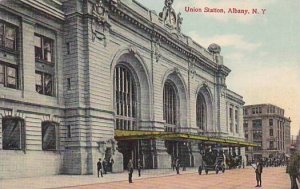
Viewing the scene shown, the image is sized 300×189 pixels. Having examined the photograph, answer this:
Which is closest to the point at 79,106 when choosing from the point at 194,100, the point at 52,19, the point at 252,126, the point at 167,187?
the point at 52,19

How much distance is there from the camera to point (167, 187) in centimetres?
2056

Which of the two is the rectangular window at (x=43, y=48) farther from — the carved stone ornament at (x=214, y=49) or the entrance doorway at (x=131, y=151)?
the carved stone ornament at (x=214, y=49)

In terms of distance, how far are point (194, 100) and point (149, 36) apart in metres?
13.7

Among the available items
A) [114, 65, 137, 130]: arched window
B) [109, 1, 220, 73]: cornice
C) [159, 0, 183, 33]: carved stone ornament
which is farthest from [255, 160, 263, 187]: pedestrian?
[159, 0, 183, 33]: carved stone ornament

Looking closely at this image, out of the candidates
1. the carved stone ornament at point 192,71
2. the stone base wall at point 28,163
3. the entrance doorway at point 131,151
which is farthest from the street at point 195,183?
the carved stone ornament at point 192,71

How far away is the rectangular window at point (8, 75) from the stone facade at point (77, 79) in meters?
0.14

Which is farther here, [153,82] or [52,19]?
[153,82]

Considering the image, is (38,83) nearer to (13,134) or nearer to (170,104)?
(13,134)

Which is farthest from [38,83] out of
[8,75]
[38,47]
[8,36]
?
[8,36]

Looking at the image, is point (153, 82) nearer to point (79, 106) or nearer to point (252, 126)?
point (79, 106)

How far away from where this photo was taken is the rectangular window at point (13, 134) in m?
27.4

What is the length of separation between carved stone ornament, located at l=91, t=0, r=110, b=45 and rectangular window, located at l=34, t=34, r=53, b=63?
335cm

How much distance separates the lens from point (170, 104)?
5144 centimetres

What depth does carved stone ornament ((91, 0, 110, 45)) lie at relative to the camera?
33.8 meters
